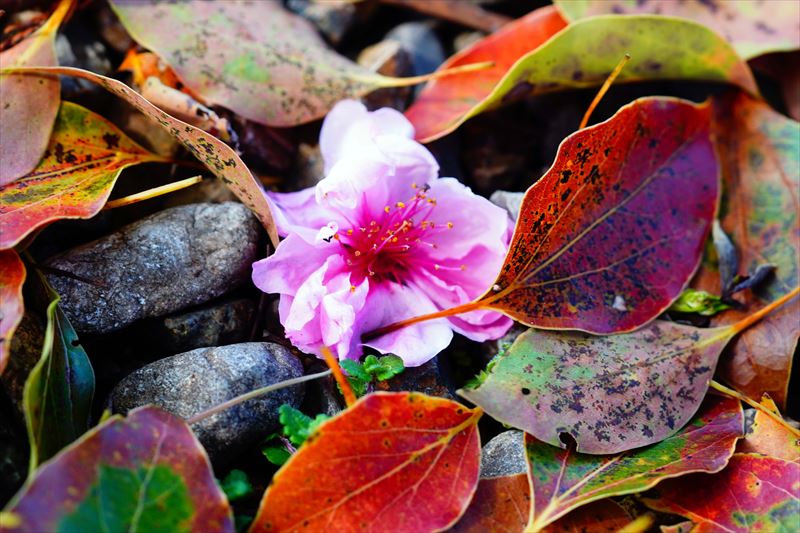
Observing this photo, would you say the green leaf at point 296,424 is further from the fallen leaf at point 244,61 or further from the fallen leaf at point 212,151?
the fallen leaf at point 244,61

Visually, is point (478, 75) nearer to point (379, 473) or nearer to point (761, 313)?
point (761, 313)

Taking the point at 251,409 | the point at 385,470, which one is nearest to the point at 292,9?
the point at 251,409

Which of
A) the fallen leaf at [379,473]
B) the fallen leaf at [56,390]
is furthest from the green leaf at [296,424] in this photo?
the fallen leaf at [56,390]

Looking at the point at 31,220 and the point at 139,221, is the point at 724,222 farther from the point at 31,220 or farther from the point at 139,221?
the point at 31,220

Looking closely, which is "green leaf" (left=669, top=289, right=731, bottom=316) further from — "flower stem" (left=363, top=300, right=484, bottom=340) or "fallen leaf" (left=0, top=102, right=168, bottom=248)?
"fallen leaf" (left=0, top=102, right=168, bottom=248)

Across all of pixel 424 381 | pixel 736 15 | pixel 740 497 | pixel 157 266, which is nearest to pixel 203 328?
pixel 157 266

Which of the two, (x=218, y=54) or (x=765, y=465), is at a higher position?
(x=218, y=54)

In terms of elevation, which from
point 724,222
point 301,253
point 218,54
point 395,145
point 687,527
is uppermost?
point 218,54
